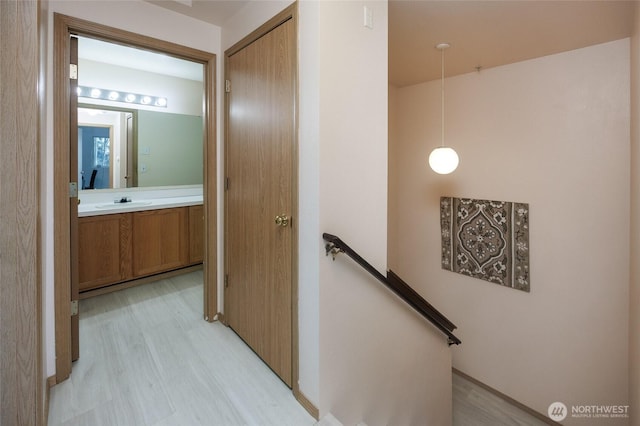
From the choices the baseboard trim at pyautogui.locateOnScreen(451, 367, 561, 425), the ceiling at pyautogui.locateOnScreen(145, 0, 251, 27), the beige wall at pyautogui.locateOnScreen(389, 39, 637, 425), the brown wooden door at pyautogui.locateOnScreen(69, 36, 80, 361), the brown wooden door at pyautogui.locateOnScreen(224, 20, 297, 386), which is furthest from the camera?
the baseboard trim at pyautogui.locateOnScreen(451, 367, 561, 425)

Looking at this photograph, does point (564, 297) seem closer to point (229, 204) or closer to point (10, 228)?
point (229, 204)

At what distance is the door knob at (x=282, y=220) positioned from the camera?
1.80m

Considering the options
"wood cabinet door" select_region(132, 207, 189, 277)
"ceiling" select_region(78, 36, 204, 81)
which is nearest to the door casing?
"ceiling" select_region(78, 36, 204, 81)

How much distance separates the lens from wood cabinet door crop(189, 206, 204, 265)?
3.82 meters

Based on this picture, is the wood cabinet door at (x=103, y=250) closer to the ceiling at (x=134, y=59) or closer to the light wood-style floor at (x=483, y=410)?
the ceiling at (x=134, y=59)

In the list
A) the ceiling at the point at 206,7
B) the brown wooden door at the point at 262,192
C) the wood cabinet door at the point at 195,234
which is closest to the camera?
the brown wooden door at the point at 262,192

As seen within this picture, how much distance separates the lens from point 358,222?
69.7 inches

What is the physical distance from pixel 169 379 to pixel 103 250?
193 centimetres

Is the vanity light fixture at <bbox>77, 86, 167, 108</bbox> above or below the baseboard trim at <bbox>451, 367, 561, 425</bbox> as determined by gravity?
above

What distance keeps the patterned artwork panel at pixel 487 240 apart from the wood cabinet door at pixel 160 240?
302 cm

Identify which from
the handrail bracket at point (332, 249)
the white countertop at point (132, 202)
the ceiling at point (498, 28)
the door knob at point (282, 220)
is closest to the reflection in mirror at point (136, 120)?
the white countertop at point (132, 202)

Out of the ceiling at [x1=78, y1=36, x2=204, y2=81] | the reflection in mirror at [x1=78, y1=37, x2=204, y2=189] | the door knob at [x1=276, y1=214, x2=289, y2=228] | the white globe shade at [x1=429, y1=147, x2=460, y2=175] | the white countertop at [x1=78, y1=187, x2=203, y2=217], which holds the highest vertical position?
the ceiling at [x1=78, y1=36, x2=204, y2=81]

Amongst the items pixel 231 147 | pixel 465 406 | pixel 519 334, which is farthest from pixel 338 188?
pixel 465 406

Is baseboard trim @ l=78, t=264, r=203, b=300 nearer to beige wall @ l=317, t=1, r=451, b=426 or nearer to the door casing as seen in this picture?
the door casing
